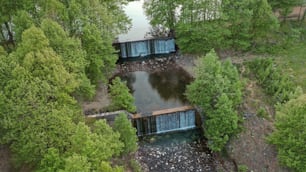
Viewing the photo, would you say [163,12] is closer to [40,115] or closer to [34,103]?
[34,103]

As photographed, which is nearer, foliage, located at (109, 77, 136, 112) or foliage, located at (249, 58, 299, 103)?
foliage, located at (109, 77, 136, 112)

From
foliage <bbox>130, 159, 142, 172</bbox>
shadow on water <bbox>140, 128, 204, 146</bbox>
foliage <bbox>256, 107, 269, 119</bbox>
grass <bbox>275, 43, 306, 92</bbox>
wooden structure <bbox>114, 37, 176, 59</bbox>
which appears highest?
wooden structure <bbox>114, 37, 176, 59</bbox>

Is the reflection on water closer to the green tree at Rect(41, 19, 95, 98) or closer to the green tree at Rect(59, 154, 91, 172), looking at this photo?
the green tree at Rect(41, 19, 95, 98)

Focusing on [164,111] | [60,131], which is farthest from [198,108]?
[60,131]

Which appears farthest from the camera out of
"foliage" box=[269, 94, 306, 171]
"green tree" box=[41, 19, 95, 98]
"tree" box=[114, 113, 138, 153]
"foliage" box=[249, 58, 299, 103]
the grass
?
the grass

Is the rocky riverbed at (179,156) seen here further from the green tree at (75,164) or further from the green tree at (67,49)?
the green tree at (75,164)

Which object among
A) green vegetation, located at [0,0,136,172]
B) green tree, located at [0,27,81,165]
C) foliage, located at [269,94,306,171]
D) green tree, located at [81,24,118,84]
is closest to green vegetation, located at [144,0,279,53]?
green tree, located at [81,24,118,84]

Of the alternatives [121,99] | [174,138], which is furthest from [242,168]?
[121,99]
